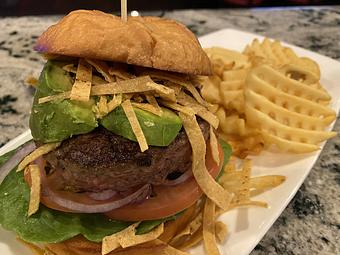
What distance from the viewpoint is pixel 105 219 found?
163 cm

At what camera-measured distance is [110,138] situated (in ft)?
5.03

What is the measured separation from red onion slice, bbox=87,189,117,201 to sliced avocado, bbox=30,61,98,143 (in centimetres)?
20

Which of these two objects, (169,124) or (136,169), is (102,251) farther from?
(169,124)

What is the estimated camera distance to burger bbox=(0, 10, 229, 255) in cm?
151

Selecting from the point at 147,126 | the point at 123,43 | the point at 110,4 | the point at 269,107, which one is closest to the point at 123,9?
the point at 123,43

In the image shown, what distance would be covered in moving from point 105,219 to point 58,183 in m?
0.19

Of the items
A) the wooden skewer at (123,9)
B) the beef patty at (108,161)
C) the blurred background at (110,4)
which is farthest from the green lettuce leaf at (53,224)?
the blurred background at (110,4)

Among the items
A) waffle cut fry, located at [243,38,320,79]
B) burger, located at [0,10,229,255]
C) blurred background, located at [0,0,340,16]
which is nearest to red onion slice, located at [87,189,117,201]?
burger, located at [0,10,229,255]

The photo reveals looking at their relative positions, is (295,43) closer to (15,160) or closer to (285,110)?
(285,110)

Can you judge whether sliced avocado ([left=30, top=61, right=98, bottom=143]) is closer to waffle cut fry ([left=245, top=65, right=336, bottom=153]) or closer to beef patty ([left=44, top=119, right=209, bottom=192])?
beef patty ([left=44, top=119, right=209, bottom=192])

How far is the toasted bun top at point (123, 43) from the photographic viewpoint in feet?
5.07

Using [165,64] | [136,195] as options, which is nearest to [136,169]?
[136,195]

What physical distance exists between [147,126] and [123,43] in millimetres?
271

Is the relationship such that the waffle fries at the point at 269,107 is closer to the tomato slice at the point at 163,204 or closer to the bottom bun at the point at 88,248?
the tomato slice at the point at 163,204
